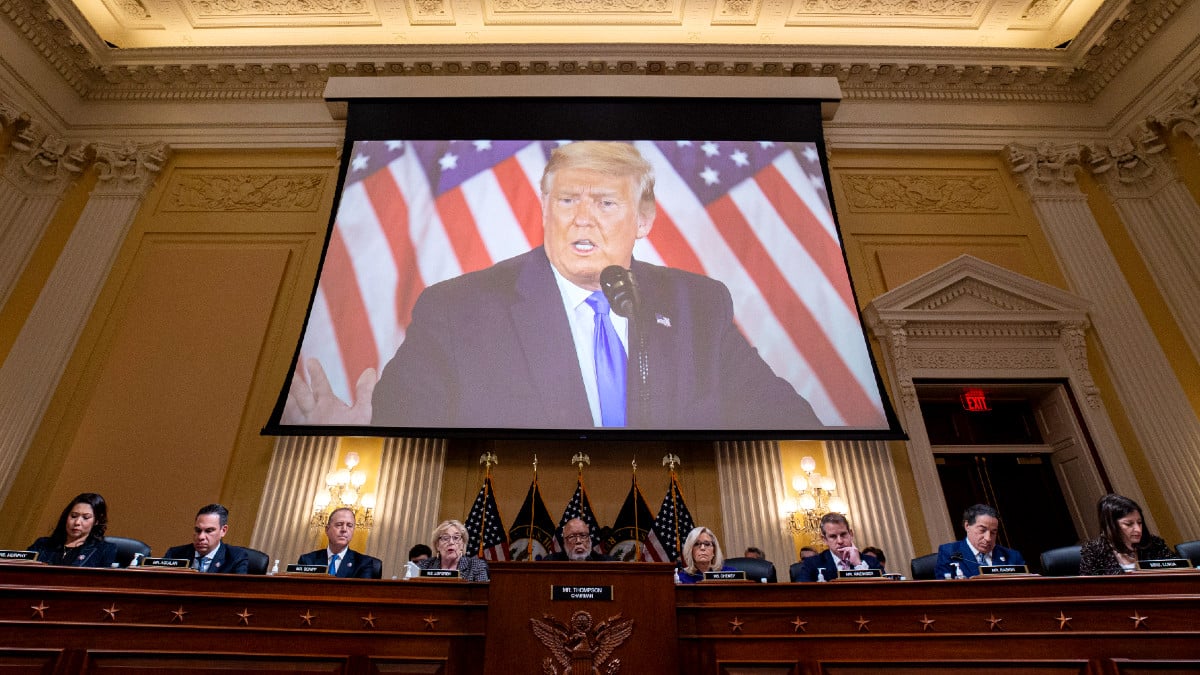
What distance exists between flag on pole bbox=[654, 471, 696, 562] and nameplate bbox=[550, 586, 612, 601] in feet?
→ 9.15

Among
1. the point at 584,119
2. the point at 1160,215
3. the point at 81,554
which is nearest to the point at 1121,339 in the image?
the point at 1160,215

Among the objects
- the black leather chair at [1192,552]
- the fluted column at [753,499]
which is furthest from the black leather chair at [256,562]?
the black leather chair at [1192,552]

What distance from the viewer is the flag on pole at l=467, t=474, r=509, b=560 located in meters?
5.37

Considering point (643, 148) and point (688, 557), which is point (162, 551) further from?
point (643, 148)

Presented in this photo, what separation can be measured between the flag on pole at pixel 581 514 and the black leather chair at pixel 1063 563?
3.09m

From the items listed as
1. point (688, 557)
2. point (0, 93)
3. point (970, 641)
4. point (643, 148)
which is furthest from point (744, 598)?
point (0, 93)

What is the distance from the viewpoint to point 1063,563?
3465 mm

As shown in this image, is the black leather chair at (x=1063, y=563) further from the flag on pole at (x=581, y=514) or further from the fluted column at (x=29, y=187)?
the fluted column at (x=29, y=187)

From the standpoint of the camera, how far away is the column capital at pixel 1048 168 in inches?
295

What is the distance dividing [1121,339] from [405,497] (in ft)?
23.5

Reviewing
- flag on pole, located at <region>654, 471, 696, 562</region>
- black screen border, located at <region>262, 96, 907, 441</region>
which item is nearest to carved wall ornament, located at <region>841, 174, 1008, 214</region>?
black screen border, located at <region>262, 96, 907, 441</region>

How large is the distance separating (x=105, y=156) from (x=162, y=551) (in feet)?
16.2

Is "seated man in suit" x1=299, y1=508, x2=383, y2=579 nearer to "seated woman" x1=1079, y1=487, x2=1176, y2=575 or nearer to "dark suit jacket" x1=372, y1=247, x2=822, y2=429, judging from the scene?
"dark suit jacket" x1=372, y1=247, x2=822, y2=429

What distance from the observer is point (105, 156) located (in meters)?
7.61
